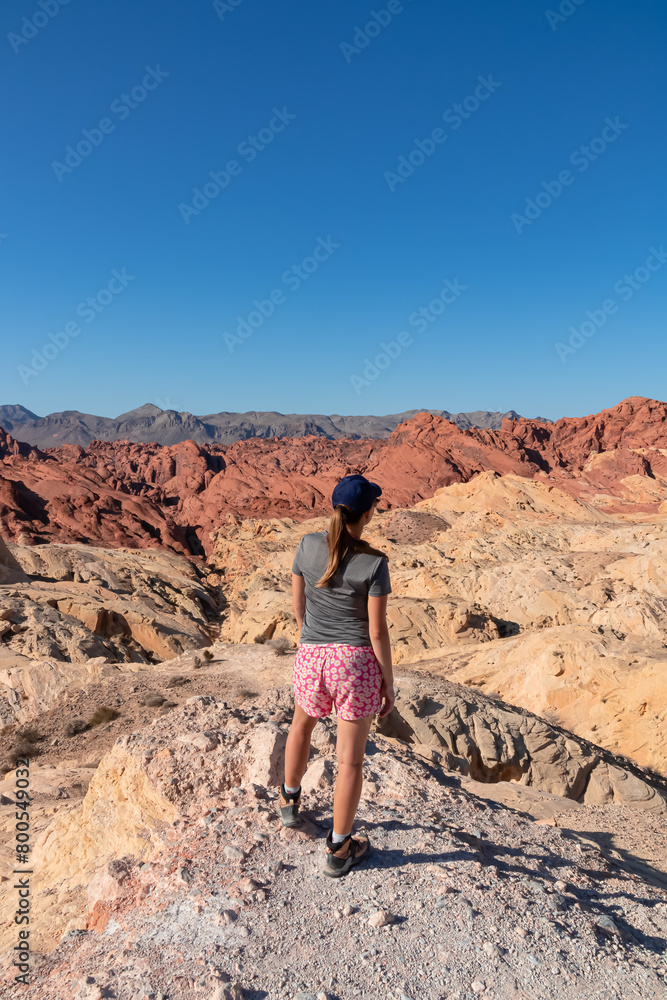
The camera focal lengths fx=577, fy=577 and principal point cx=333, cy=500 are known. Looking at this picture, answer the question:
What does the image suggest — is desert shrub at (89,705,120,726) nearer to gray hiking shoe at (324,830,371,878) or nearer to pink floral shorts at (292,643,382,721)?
gray hiking shoe at (324,830,371,878)

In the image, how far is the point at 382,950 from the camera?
2.39 m

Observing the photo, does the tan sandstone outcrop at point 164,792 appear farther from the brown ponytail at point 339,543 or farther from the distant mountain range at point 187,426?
the distant mountain range at point 187,426

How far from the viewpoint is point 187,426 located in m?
150

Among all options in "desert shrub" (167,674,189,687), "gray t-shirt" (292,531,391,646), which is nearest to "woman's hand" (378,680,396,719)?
"gray t-shirt" (292,531,391,646)

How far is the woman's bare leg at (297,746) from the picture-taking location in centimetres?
301

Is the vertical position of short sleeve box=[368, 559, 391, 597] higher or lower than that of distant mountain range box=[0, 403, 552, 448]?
lower

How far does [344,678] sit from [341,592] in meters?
0.41

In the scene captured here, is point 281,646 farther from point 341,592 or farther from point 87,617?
point 87,617

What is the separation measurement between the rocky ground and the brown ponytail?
1486 millimetres

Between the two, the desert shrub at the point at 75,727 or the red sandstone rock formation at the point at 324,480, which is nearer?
the desert shrub at the point at 75,727

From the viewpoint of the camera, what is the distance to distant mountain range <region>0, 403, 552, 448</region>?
5797 inches

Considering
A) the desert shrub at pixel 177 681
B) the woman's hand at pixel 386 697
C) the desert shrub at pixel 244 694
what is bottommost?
the desert shrub at pixel 177 681

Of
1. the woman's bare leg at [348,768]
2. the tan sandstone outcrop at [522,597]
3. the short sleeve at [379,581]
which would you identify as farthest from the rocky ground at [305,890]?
the tan sandstone outcrop at [522,597]

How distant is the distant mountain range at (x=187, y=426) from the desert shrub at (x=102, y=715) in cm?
13058
